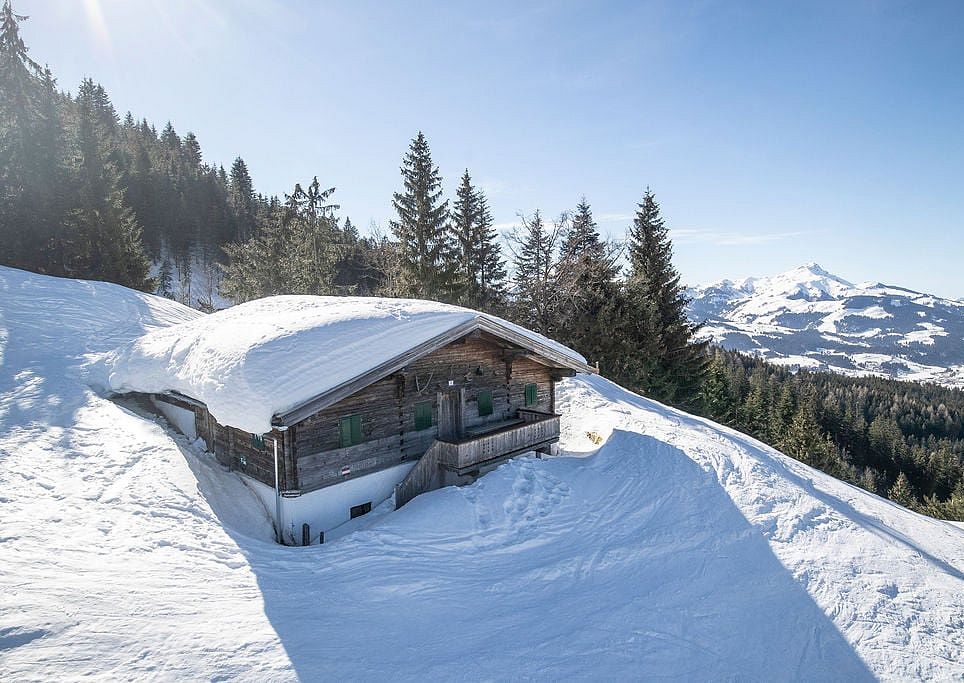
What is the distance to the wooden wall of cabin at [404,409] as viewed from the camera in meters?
13.0

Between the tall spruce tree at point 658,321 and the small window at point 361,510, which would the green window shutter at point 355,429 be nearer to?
the small window at point 361,510

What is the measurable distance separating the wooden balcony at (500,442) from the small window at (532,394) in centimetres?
80

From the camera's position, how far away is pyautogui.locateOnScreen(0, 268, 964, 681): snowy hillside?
764cm

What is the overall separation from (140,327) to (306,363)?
1530 centimetres

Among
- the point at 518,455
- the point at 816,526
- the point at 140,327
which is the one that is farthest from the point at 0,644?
the point at 140,327

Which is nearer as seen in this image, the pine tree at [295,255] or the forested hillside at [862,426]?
the pine tree at [295,255]

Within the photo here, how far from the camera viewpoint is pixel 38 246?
124 ft

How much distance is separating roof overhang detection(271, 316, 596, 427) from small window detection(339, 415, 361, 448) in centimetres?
126

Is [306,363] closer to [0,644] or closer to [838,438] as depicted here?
[0,644]

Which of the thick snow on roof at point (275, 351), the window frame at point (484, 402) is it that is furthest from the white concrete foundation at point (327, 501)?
the window frame at point (484, 402)

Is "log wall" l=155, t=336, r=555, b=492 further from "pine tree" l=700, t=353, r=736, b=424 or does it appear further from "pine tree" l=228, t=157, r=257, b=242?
"pine tree" l=228, t=157, r=257, b=242

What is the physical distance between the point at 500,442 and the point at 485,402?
2258 millimetres

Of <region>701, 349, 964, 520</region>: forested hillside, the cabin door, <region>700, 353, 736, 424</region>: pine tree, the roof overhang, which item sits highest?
the roof overhang

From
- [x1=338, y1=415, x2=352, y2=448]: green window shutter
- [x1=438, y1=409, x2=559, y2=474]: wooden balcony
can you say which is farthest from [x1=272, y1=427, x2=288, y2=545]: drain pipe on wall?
[x1=438, y1=409, x2=559, y2=474]: wooden balcony
